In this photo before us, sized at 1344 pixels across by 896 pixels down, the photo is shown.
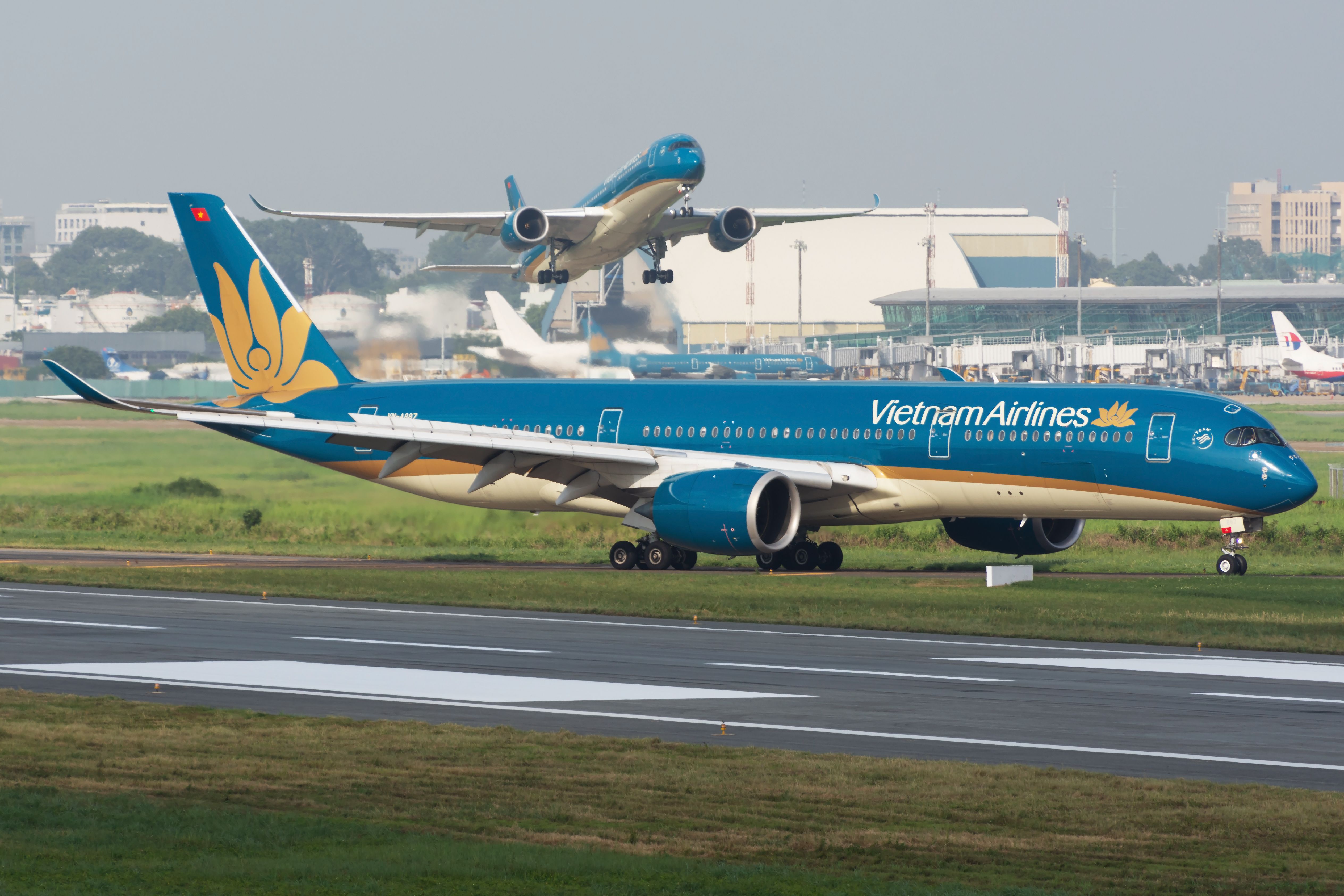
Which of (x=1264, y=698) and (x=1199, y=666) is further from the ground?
(x=1264, y=698)

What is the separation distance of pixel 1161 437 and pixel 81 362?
84234 millimetres

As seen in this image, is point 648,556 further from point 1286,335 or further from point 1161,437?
point 1286,335

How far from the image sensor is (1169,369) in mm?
156750

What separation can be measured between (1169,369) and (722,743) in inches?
5812

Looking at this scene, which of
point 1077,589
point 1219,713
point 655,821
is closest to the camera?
point 655,821

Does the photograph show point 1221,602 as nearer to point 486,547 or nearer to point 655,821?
point 655,821

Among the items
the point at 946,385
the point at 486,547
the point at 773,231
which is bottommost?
the point at 486,547

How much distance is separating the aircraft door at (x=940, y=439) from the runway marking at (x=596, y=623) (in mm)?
10455

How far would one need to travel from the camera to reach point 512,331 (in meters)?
62.8

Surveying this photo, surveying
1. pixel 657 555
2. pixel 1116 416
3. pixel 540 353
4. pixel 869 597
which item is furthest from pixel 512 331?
pixel 869 597

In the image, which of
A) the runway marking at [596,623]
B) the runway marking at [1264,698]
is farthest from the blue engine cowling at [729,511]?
the runway marking at [1264,698]

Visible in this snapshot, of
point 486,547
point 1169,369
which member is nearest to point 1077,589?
point 486,547

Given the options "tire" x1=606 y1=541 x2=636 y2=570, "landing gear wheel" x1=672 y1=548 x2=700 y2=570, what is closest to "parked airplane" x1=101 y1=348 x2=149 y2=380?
"tire" x1=606 y1=541 x2=636 y2=570

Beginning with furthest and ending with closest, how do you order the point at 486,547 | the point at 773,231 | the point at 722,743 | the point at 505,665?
the point at 773,231
the point at 486,547
the point at 505,665
the point at 722,743
